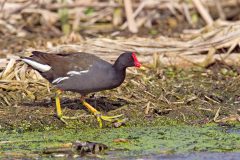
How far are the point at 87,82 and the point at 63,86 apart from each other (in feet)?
0.90

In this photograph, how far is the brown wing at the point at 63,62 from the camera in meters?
8.34

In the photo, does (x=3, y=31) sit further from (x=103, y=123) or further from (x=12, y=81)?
(x=103, y=123)

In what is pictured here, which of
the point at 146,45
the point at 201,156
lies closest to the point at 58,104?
the point at 201,156

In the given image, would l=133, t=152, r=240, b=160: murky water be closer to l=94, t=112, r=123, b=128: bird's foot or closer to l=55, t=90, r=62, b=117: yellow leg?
l=94, t=112, r=123, b=128: bird's foot

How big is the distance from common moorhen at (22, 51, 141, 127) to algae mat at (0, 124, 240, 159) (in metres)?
0.40

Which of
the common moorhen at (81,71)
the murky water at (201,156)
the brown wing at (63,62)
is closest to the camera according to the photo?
the murky water at (201,156)

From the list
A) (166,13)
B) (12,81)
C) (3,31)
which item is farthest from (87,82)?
(166,13)

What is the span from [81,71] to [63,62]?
0.24m

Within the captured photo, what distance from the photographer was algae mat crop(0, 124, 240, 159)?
7375mm

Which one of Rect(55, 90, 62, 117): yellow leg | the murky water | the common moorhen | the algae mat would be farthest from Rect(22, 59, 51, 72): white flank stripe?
the murky water

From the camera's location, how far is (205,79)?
10.4m

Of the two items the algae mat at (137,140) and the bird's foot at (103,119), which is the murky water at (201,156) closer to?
the algae mat at (137,140)

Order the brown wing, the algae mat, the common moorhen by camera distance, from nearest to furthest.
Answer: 1. the algae mat
2. the common moorhen
3. the brown wing

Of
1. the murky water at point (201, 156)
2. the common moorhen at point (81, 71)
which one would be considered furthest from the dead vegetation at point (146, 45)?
the murky water at point (201, 156)
